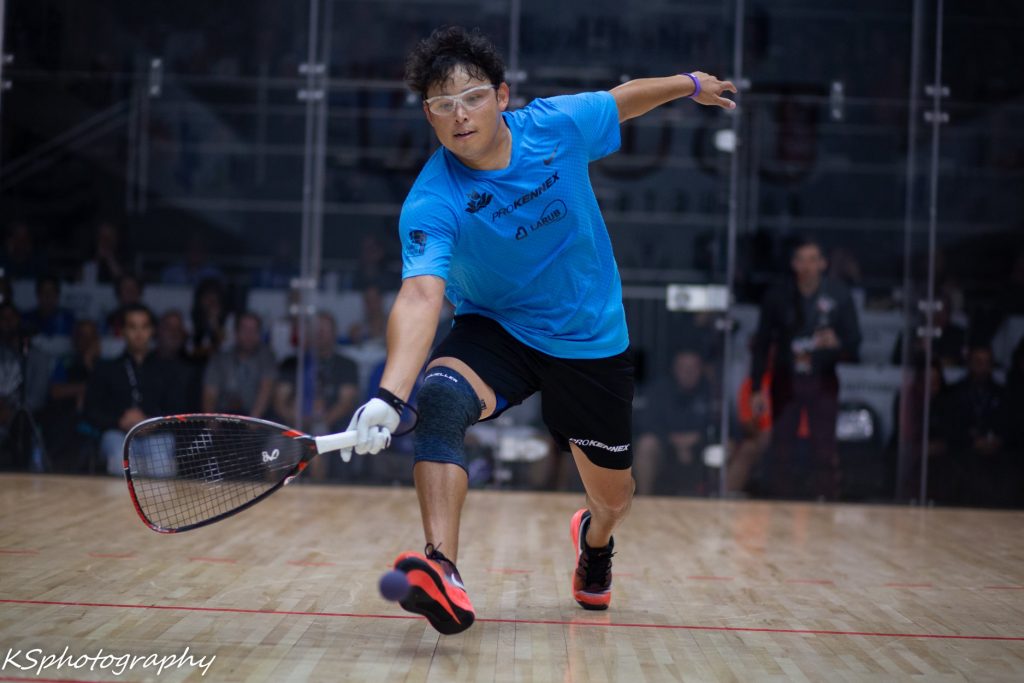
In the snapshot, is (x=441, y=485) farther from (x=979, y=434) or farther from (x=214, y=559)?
(x=979, y=434)

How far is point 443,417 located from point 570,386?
366 millimetres

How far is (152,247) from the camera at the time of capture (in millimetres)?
5215

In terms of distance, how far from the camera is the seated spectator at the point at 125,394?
514cm

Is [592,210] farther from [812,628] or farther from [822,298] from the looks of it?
[822,298]

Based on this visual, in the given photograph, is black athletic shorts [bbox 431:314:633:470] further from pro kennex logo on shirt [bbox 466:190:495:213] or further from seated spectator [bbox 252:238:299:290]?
seated spectator [bbox 252:238:299:290]

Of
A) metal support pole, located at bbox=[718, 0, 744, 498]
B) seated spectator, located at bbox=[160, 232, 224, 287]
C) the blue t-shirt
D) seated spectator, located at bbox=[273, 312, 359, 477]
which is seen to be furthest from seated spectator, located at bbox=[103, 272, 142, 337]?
the blue t-shirt

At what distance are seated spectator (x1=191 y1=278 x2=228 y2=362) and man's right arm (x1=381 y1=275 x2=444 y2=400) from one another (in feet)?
11.0

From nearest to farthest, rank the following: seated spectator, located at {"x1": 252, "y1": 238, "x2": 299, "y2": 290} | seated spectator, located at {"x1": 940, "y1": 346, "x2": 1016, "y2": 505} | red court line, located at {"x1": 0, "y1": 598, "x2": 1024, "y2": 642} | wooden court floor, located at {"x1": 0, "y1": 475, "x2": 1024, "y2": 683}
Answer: wooden court floor, located at {"x1": 0, "y1": 475, "x2": 1024, "y2": 683}, red court line, located at {"x1": 0, "y1": 598, "x2": 1024, "y2": 642}, seated spectator, located at {"x1": 940, "y1": 346, "x2": 1016, "y2": 505}, seated spectator, located at {"x1": 252, "y1": 238, "x2": 299, "y2": 290}

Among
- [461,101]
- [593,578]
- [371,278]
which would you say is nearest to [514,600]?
[593,578]

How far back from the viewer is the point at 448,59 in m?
2.14

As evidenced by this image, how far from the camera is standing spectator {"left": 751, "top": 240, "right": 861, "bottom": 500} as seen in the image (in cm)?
514

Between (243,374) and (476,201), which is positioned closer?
(476,201)

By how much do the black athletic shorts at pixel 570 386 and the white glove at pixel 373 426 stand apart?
0.47m

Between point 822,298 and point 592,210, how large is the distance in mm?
3029
